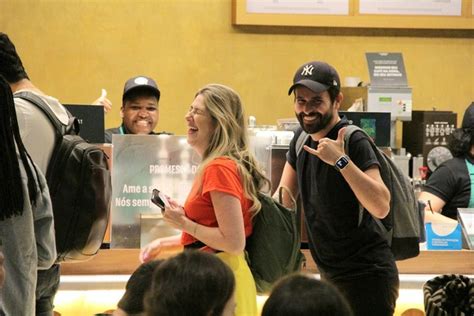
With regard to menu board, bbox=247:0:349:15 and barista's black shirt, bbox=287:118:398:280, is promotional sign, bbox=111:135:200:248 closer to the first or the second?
barista's black shirt, bbox=287:118:398:280

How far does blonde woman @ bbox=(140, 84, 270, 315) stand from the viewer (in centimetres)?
314

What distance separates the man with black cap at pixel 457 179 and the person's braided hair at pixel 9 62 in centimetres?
276

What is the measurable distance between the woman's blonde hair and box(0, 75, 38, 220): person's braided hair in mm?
735

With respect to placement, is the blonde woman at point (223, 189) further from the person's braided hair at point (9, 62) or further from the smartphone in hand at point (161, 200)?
the person's braided hair at point (9, 62)

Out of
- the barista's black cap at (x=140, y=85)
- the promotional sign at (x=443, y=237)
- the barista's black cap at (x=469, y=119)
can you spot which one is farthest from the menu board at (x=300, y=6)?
the promotional sign at (x=443, y=237)

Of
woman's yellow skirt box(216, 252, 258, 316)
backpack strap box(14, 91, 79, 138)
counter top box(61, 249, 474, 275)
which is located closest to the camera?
backpack strap box(14, 91, 79, 138)

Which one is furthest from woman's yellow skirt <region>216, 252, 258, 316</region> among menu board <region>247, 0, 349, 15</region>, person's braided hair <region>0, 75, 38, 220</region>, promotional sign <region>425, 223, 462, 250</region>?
menu board <region>247, 0, 349, 15</region>

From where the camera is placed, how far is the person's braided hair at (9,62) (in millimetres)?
3180

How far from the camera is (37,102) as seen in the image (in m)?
3.05

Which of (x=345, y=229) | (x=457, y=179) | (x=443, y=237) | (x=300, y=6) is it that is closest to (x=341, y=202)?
(x=345, y=229)

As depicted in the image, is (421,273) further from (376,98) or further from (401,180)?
(376,98)

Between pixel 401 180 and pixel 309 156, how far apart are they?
0.37 m

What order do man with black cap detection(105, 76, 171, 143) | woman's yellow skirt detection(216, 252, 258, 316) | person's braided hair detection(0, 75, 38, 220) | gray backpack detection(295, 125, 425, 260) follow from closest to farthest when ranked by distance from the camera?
person's braided hair detection(0, 75, 38, 220) < woman's yellow skirt detection(216, 252, 258, 316) < gray backpack detection(295, 125, 425, 260) < man with black cap detection(105, 76, 171, 143)

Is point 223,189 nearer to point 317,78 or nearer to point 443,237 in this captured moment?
point 317,78
